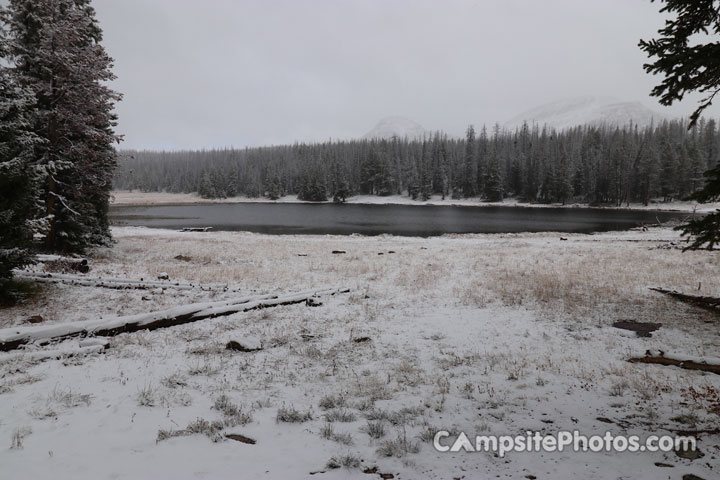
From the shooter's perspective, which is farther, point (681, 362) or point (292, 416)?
point (681, 362)

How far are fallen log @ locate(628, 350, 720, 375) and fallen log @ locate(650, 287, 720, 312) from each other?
210 inches

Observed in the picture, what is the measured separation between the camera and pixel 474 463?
14.1ft

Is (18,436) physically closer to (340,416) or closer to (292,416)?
(292,416)

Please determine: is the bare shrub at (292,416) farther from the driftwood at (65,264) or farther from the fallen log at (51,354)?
the driftwood at (65,264)

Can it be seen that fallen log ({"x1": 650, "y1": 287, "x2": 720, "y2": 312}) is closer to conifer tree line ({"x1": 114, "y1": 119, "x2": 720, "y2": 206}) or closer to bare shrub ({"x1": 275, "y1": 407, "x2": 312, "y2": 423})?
bare shrub ({"x1": 275, "y1": 407, "x2": 312, "y2": 423})

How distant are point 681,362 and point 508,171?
4744 inches

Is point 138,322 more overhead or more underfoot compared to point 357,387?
more overhead

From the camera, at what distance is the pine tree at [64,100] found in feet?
54.8

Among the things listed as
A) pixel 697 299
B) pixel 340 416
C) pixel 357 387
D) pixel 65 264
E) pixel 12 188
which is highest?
pixel 12 188

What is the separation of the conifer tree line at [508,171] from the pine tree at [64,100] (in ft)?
247

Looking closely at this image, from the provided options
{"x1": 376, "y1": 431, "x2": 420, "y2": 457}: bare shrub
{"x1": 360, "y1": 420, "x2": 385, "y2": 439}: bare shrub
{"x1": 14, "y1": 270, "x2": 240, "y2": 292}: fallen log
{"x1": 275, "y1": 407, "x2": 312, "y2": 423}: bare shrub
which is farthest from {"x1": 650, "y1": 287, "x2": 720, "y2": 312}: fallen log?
{"x1": 14, "y1": 270, "x2": 240, "y2": 292}: fallen log

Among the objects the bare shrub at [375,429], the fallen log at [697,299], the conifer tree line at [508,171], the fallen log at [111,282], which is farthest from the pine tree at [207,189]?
the bare shrub at [375,429]

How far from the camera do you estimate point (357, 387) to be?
6.47 m

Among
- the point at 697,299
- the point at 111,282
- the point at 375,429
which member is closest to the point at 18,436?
the point at 375,429
